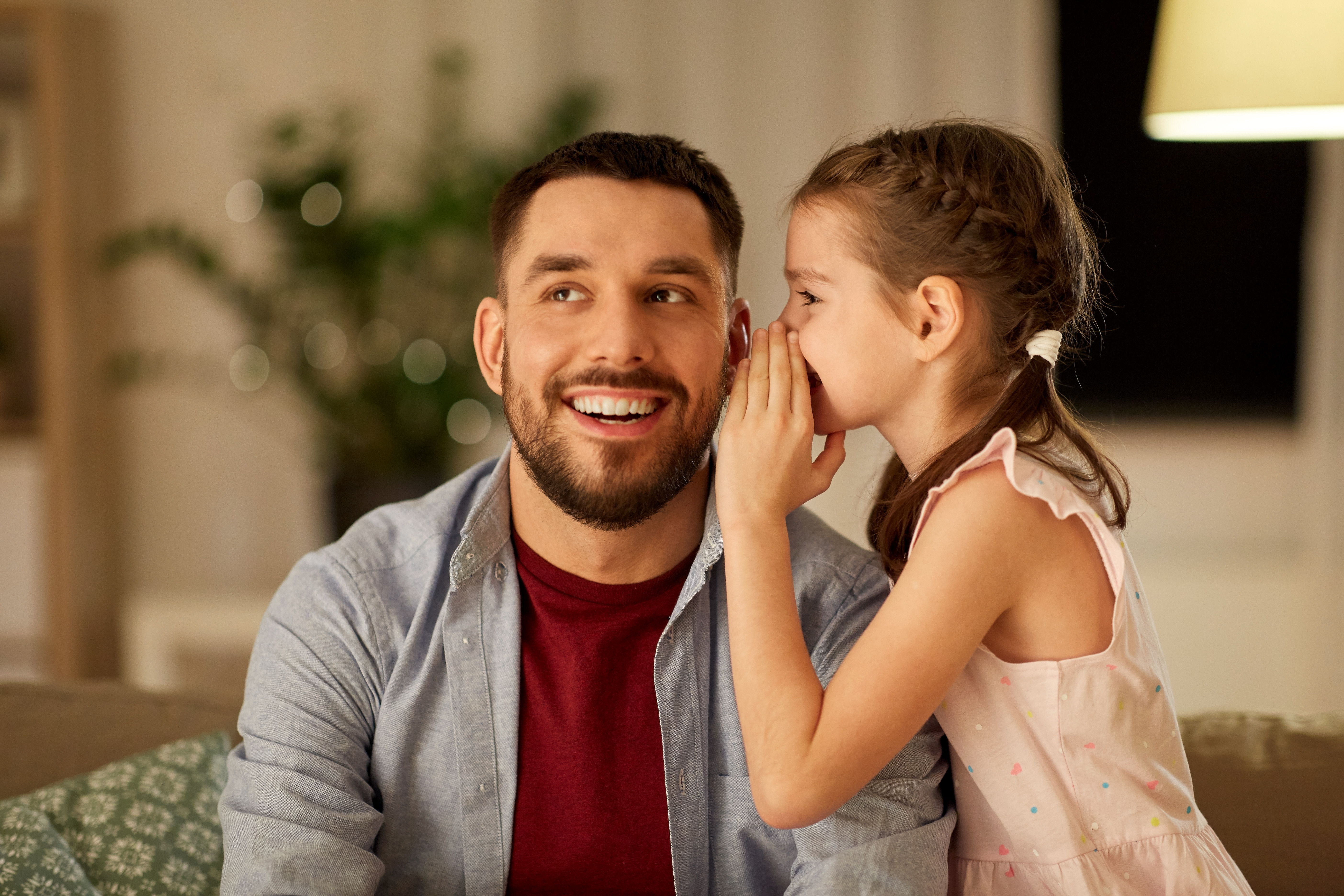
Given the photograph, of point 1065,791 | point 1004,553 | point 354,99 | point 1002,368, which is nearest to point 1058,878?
point 1065,791

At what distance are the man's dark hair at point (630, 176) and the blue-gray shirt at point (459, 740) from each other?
1.36ft

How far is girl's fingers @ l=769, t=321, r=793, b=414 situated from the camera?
143 centimetres

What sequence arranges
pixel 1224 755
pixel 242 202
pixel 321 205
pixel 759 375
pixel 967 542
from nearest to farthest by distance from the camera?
pixel 967 542
pixel 759 375
pixel 1224 755
pixel 321 205
pixel 242 202

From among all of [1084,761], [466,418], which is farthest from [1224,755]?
[466,418]

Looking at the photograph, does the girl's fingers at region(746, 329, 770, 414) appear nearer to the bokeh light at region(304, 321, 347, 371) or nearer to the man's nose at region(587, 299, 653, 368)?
the man's nose at region(587, 299, 653, 368)

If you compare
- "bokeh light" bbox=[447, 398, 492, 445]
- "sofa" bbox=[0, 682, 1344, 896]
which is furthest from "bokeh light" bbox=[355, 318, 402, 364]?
"sofa" bbox=[0, 682, 1344, 896]

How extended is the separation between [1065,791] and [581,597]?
656 mm

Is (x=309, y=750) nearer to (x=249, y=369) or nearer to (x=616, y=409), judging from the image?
(x=616, y=409)

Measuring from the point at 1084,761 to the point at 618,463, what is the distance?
679mm

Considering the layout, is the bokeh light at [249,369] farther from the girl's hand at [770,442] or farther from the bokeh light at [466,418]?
the girl's hand at [770,442]

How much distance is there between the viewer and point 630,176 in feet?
5.11

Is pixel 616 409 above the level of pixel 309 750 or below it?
above

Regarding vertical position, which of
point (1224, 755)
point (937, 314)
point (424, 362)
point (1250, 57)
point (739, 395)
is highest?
point (1250, 57)

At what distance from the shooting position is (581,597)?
1559 millimetres
